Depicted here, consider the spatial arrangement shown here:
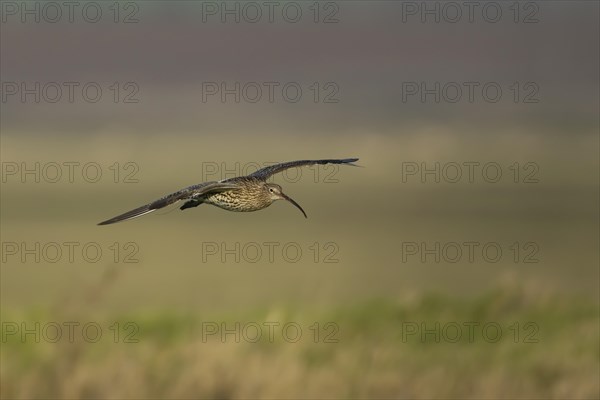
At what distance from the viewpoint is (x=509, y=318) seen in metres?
20.0

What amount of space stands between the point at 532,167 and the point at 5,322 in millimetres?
30190

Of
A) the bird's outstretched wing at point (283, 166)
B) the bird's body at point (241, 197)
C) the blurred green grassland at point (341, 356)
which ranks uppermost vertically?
the bird's outstretched wing at point (283, 166)

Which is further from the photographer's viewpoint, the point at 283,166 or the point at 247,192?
the point at 283,166

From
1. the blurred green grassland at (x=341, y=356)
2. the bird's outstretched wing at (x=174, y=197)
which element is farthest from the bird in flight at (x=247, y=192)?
the blurred green grassland at (x=341, y=356)

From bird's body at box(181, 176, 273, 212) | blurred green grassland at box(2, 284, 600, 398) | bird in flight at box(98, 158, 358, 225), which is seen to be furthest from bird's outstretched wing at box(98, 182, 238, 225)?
blurred green grassland at box(2, 284, 600, 398)

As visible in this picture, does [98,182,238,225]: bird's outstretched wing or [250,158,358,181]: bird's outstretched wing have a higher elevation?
[250,158,358,181]: bird's outstretched wing

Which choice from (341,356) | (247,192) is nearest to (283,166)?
(247,192)

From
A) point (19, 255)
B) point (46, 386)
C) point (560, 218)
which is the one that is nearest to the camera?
point (46, 386)

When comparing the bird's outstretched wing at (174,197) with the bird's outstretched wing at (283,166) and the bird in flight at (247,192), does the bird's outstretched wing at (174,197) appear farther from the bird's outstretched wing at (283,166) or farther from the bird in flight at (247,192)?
the bird's outstretched wing at (283,166)

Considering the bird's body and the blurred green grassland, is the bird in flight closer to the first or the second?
the bird's body

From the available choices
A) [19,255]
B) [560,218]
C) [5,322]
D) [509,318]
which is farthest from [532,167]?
[5,322]

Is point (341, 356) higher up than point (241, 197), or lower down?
lower down

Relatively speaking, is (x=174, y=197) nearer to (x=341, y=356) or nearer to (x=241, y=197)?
(x=241, y=197)

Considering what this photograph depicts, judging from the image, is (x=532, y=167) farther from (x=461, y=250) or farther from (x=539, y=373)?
(x=539, y=373)
